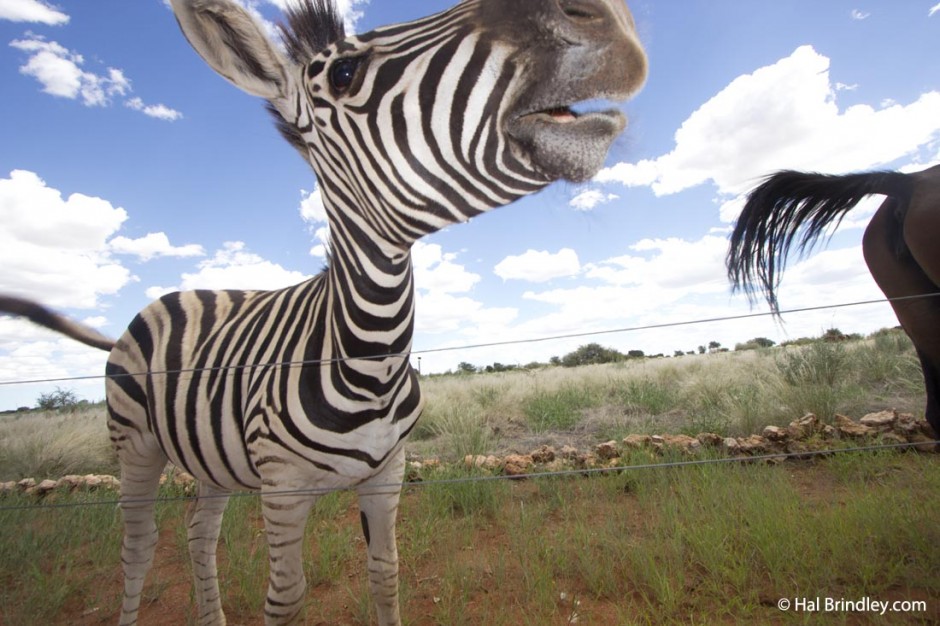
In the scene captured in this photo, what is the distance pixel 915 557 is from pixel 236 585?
4109 millimetres

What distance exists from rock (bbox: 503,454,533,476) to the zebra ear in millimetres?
3791

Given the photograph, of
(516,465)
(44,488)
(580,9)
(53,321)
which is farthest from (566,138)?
(44,488)

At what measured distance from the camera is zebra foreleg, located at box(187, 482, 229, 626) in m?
2.69

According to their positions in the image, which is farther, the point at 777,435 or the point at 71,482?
the point at 71,482

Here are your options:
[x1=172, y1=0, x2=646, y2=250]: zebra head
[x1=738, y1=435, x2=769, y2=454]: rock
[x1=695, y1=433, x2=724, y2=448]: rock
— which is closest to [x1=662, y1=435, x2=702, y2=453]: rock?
[x1=695, y1=433, x2=724, y2=448]: rock

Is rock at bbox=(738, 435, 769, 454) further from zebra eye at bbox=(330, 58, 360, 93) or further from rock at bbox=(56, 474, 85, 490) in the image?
rock at bbox=(56, 474, 85, 490)

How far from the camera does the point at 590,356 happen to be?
21312mm

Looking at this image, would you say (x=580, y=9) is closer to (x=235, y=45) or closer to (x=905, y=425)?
(x=235, y=45)

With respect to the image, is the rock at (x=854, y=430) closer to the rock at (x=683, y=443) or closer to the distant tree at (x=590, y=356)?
the rock at (x=683, y=443)

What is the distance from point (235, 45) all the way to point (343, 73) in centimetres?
42

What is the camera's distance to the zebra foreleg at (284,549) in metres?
1.69

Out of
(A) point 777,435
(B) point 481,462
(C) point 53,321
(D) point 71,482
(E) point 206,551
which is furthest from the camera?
(D) point 71,482

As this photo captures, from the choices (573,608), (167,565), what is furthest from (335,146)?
(167,565)

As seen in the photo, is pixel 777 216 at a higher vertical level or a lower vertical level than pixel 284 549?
higher
